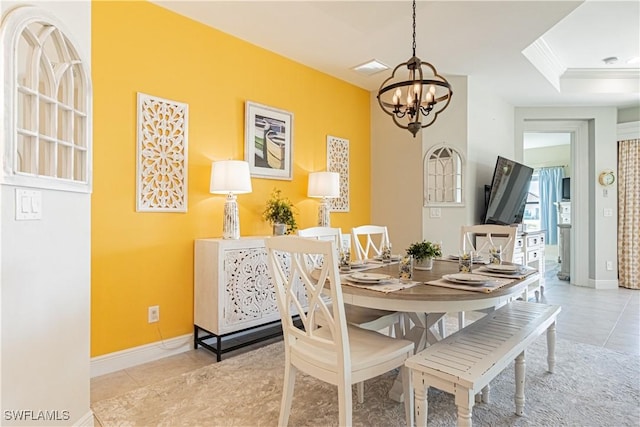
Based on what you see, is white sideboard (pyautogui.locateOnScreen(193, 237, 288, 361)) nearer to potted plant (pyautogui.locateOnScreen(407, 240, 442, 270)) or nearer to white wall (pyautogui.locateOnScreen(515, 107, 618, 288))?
potted plant (pyautogui.locateOnScreen(407, 240, 442, 270))

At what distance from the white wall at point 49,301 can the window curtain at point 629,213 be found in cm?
685

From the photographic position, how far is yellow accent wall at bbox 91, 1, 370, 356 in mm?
2500

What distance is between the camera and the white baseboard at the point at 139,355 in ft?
8.04

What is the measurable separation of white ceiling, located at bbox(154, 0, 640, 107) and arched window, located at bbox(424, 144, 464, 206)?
962 millimetres

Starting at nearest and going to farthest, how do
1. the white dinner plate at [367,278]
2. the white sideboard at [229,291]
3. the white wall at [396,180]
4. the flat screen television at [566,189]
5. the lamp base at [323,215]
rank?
the white dinner plate at [367,278]
the white sideboard at [229,291]
the lamp base at [323,215]
the white wall at [396,180]
the flat screen television at [566,189]

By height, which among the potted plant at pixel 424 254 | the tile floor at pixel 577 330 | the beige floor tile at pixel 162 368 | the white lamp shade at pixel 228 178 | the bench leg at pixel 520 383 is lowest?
the beige floor tile at pixel 162 368

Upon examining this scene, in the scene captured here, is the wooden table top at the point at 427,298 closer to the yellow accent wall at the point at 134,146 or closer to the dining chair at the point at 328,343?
the dining chair at the point at 328,343

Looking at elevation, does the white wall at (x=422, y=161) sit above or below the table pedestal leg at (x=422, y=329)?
above

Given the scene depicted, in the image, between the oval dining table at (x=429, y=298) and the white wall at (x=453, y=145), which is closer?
the oval dining table at (x=429, y=298)

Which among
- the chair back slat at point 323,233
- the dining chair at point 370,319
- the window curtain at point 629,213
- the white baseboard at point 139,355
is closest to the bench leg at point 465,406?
the dining chair at point 370,319

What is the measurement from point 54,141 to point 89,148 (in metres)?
0.23

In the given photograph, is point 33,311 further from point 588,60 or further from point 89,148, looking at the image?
point 588,60

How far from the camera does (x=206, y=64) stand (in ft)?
10.1

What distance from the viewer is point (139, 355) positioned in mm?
2646
